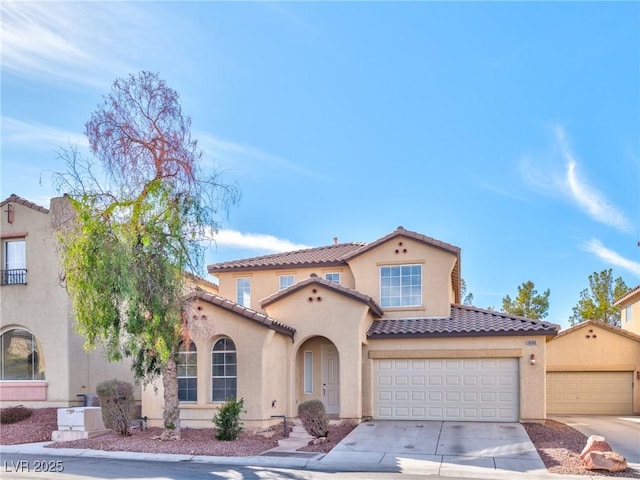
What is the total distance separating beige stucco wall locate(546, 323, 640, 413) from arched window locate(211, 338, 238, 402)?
15045 mm

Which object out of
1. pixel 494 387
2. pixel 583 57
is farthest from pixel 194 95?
pixel 494 387

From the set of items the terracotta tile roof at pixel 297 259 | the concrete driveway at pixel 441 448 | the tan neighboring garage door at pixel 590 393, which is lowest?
the tan neighboring garage door at pixel 590 393

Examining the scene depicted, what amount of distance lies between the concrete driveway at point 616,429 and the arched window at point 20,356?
1829 cm

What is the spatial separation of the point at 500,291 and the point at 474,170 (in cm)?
2141

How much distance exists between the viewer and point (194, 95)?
16250mm

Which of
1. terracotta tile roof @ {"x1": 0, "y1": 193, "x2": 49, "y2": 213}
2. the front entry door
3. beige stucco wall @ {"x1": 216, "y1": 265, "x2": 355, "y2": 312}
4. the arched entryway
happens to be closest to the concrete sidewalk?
the front entry door

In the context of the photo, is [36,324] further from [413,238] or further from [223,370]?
[413,238]

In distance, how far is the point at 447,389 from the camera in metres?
19.1

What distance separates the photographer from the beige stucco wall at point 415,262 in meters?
21.0

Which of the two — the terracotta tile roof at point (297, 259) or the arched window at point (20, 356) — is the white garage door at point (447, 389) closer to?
the terracotta tile roof at point (297, 259)

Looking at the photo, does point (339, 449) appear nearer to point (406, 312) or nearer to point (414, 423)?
point (414, 423)

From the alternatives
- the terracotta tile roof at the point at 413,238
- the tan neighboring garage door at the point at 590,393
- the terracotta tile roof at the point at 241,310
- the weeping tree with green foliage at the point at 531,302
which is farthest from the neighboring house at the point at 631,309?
the terracotta tile roof at the point at 241,310

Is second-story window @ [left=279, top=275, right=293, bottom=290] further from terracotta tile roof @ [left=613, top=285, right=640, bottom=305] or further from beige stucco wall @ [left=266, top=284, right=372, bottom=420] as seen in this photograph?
terracotta tile roof @ [left=613, top=285, right=640, bottom=305]

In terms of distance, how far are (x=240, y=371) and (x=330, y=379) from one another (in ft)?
13.2
